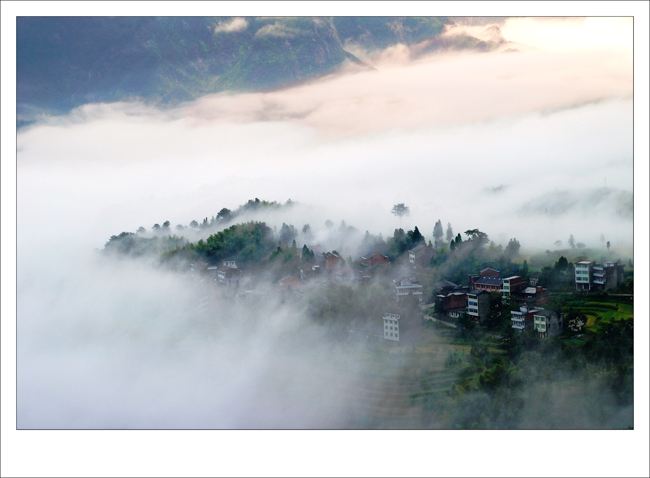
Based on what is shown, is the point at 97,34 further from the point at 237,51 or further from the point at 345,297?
the point at 345,297

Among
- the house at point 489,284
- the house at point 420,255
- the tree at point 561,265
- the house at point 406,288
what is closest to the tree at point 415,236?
the house at point 420,255

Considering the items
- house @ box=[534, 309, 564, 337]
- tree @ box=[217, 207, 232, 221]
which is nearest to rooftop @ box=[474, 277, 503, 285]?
house @ box=[534, 309, 564, 337]

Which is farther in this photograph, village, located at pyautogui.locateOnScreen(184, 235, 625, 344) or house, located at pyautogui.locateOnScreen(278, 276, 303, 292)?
house, located at pyautogui.locateOnScreen(278, 276, 303, 292)

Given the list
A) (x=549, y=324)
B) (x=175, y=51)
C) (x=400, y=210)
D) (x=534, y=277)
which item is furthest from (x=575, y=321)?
(x=175, y=51)

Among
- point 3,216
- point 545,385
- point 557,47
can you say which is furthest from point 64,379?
point 557,47

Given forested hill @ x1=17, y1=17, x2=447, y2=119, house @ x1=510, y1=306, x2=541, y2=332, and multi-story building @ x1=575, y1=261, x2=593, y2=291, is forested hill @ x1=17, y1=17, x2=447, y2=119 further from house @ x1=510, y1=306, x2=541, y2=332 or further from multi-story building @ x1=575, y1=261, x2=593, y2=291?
house @ x1=510, y1=306, x2=541, y2=332

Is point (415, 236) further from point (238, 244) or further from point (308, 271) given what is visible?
point (238, 244)
